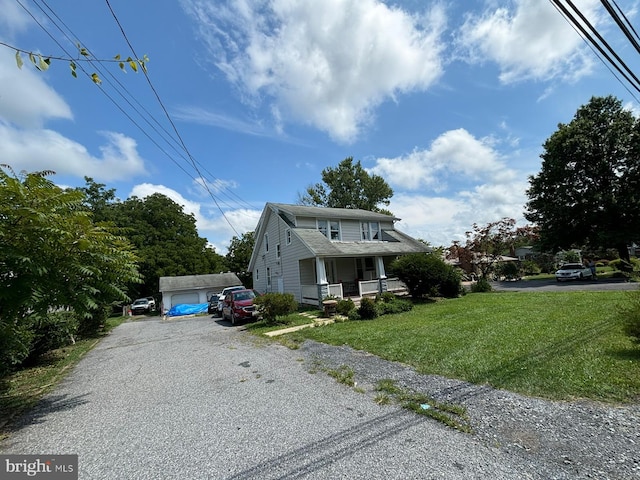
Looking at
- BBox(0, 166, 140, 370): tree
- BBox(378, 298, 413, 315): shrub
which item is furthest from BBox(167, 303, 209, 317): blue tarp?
BBox(0, 166, 140, 370): tree

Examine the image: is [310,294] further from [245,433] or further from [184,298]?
[184,298]

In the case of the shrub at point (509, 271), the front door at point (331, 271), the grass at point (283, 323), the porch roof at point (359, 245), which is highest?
the porch roof at point (359, 245)

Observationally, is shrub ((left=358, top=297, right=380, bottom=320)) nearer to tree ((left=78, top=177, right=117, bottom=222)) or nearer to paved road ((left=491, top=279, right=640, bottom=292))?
paved road ((left=491, top=279, right=640, bottom=292))

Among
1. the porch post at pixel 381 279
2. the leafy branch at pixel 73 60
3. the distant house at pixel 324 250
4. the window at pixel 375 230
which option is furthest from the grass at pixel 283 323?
the leafy branch at pixel 73 60

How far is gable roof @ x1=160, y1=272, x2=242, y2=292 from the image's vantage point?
102ft

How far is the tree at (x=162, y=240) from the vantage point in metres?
36.6

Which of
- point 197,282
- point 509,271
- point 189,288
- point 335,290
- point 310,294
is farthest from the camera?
point 197,282

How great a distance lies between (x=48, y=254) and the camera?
16.0 ft

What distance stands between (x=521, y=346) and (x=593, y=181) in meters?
30.2

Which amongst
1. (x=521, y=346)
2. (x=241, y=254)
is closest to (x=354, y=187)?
(x=241, y=254)

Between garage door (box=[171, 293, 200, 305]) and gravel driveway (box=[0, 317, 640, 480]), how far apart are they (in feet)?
86.4

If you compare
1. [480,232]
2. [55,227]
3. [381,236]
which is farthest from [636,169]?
[55,227]

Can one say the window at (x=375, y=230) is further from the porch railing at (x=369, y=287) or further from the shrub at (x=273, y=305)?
the shrub at (x=273, y=305)

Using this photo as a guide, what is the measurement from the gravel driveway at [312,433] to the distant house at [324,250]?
11.3 m
